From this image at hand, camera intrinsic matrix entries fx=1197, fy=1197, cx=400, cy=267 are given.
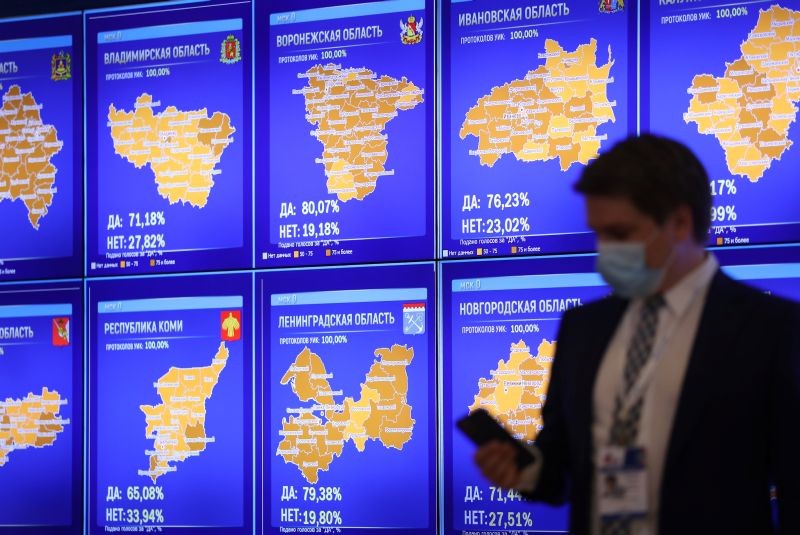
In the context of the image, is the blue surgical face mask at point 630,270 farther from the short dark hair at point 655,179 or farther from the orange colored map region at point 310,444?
the orange colored map region at point 310,444

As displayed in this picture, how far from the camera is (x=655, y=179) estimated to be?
2184mm

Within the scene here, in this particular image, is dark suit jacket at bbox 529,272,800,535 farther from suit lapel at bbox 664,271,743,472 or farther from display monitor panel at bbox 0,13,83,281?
display monitor panel at bbox 0,13,83,281

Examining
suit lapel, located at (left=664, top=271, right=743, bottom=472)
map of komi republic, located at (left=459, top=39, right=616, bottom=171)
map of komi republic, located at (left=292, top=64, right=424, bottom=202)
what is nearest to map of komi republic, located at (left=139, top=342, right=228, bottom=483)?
map of komi republic, located at (left=292, top=64, right=424, bottom=202)

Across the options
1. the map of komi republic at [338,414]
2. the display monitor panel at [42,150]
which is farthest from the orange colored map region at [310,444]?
the display monitor panel at [42,150]

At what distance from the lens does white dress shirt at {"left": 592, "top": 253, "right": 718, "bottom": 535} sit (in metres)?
2.17

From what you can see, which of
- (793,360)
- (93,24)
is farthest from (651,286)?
(93,24)

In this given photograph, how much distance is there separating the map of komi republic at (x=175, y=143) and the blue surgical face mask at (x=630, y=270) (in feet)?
8.20

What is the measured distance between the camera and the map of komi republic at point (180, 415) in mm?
4430

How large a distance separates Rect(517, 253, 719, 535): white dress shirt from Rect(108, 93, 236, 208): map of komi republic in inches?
98.5

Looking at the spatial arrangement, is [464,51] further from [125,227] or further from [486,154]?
[125,227]

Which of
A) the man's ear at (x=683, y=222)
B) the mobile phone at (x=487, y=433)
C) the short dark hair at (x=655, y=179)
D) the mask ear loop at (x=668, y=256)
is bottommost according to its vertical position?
the mobile phone at (x=487, y=433)

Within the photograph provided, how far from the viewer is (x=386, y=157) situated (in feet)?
14.1

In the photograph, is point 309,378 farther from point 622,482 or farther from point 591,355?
point 622,482

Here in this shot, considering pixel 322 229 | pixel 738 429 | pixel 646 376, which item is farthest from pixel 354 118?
pixel 738 429
